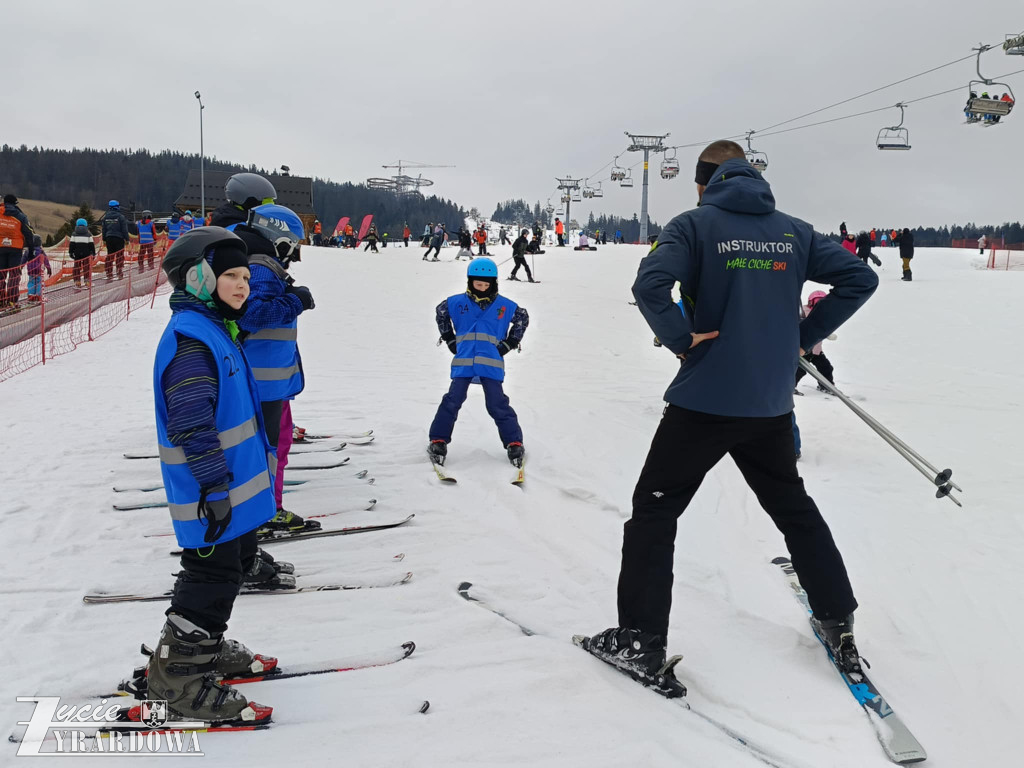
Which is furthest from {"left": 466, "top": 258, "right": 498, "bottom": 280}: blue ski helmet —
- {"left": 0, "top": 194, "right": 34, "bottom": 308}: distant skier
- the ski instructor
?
{"left": 0, "top": 194, "right": 34, "bottom": 308}: distant skier

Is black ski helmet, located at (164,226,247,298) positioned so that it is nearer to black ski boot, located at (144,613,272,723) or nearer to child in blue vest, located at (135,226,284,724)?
child in blue vest, located at (135,226,284,724)

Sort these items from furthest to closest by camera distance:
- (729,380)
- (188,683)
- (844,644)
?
(844,644)
(729,380)
(188,683)

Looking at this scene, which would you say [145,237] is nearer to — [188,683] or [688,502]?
[188,683]

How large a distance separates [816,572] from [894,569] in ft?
5.00

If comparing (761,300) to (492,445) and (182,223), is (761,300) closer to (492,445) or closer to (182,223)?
(492,445)

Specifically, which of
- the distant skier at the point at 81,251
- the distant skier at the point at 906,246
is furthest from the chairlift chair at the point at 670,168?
the distant skier at the point at 81,251

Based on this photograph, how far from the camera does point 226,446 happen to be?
243cm

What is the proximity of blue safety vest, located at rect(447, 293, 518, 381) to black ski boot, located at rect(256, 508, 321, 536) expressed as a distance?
1.81 meters

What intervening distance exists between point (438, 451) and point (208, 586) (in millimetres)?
3162

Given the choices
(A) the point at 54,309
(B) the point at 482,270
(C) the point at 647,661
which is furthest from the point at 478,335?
(A) the point at 54,309

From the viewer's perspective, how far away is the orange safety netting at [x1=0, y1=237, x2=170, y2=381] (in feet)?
30.8

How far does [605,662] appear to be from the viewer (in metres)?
2.76

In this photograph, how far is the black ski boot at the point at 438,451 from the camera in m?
5.46

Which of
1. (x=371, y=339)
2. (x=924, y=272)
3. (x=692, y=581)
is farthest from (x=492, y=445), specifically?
(x=924, y=272)
